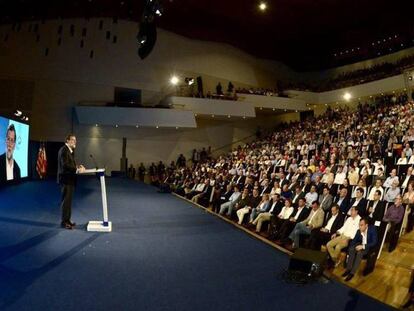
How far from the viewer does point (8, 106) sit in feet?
45.2

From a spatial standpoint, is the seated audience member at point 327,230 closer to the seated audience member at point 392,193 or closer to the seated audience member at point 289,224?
the seated audience member at point 289,224

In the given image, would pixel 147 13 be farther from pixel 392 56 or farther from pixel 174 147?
pixel 392 56

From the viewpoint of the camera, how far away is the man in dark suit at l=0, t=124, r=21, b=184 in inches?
271

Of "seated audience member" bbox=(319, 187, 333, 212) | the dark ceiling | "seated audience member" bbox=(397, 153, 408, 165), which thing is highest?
the dark ceiling

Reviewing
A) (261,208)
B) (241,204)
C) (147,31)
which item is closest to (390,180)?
(261,208)

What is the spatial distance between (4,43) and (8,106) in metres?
2.40

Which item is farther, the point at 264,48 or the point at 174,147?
the point at 264,48

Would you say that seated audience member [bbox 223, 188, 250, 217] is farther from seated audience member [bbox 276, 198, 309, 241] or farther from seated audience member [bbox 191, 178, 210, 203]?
seated audience member [bbox 191, 178, 210, 203]

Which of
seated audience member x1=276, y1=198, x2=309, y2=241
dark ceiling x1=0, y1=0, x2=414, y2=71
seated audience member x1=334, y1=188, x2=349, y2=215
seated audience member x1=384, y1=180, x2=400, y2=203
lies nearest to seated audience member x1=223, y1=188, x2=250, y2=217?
seated audience member x1=276, y1=198, x2=309, y2=241

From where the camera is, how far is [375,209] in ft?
16.4

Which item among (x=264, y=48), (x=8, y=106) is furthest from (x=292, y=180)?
(x=264, y=48)

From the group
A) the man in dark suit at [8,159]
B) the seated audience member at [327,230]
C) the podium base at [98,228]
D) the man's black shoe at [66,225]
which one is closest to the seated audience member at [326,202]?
the seated audience member at [327,230]

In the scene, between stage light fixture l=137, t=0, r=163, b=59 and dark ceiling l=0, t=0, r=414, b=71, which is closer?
stage light fixture l=137, t=0, r=163, b=59

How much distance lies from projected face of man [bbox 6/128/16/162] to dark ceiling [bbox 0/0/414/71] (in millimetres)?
5030
